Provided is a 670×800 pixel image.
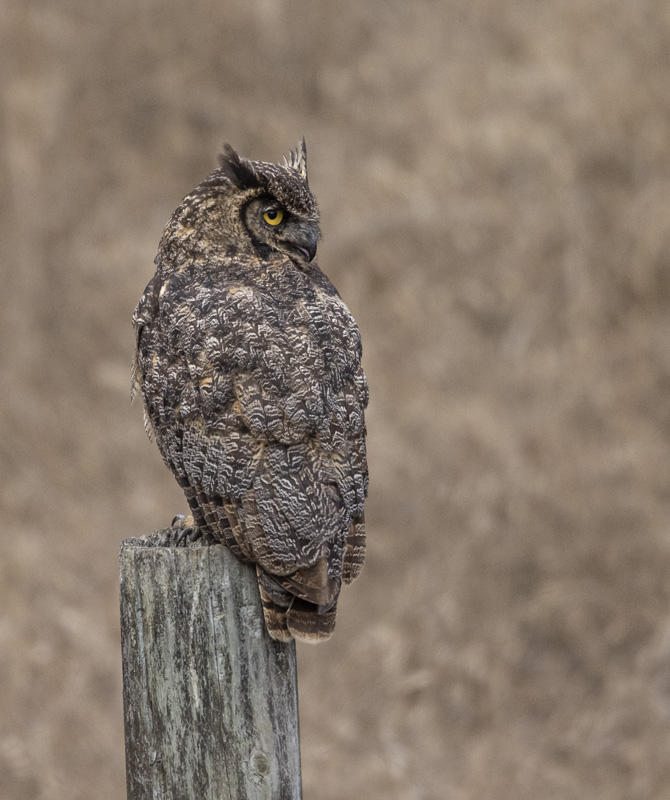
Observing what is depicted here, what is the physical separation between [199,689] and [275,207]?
5.58ft

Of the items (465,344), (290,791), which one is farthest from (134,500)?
(290,791)

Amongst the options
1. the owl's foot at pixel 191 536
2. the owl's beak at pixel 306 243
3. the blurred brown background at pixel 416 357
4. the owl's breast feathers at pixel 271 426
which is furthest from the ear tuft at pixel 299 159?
the blurred brown background at pixel 416 357

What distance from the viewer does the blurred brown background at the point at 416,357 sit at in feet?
20.4

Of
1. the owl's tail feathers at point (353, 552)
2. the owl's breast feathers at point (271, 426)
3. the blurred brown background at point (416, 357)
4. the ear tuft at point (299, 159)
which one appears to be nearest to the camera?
the owl's breast feathers at point (271, 426)

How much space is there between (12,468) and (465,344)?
333 cm

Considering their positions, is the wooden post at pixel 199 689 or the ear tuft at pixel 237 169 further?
the ear tuft at pixel 237 169

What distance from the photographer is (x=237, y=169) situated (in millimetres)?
3650

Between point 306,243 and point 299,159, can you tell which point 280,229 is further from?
point 299,159

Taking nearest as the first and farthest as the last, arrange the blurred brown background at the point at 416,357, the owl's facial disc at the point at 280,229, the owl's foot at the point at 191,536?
the owl's foot at the point at 191,536, the owl's facial disc at the point at 280,229, the blurred brown background at the point at 416,357

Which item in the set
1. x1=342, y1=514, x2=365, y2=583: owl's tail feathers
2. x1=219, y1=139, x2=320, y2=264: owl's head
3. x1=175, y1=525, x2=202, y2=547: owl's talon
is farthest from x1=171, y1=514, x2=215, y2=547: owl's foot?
x1=219, y1=139, x2=320, y2=264: owl's head

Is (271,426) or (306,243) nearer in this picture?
(271,426)

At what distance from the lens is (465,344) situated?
26.7 feet

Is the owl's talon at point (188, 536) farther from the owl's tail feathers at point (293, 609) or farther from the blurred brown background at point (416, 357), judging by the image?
the blurred brown background at point (416, 357)

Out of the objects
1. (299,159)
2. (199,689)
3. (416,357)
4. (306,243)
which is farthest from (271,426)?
(416,357)
